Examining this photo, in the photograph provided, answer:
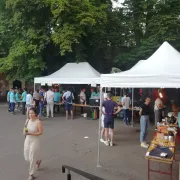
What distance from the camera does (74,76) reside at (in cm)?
1598

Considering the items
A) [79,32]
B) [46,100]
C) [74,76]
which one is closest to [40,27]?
[79,32]

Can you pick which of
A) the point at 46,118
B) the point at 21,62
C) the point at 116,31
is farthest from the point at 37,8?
the point at 46,118

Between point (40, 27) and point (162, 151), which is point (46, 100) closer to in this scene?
point (40, 27)

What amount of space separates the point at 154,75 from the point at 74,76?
988cm

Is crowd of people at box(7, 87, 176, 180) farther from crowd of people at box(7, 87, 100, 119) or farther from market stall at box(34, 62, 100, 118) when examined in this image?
market stall at box(34, 62, 100, 118)

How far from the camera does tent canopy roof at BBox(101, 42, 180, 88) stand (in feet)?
20.8

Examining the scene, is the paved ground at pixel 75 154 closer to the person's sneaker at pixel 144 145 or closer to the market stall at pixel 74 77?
the person's sneaker at pixel 144 145

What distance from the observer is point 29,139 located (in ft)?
19.9

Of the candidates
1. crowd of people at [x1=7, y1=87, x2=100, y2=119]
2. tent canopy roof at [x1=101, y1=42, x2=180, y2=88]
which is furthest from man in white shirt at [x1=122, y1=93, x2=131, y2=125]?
tent canopy roof at [x1=101, y1=42, x2=180, y2=88]

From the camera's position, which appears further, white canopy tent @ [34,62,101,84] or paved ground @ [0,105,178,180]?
white canopy tent @ [34,62,101,84]

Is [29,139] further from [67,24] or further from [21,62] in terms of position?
[21,62]

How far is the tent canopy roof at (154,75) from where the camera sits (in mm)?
6352

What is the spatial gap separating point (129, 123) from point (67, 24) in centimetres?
749

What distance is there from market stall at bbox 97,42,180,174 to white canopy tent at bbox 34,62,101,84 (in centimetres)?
651
